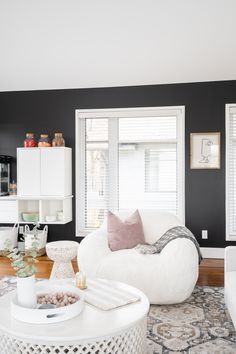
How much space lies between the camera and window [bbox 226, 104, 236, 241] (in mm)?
5238

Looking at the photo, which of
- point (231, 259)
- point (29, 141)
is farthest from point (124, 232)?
point (29, 141)

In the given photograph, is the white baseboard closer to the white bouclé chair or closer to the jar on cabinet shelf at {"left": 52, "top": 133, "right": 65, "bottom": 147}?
the white bouclé chair

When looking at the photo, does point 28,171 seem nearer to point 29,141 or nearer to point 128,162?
point 29,141

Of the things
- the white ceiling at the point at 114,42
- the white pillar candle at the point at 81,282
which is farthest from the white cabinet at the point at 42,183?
the white pillar candle at the point at 81,282

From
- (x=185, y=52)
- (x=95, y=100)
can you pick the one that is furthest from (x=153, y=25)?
(x=95, y=100)

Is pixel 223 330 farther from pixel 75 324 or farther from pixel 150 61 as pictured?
pixel 150 61

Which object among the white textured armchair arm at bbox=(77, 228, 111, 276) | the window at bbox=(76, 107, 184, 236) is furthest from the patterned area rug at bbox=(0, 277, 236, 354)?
the window at bbox=(76, 107, 184, 236)

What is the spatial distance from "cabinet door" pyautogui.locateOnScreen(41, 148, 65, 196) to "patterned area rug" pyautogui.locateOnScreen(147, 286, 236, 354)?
2610mm

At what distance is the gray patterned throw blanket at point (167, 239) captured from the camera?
3.57 m

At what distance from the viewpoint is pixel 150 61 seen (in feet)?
15.9

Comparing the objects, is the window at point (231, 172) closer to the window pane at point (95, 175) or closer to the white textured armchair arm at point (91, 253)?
the window pane at point (95, 175)

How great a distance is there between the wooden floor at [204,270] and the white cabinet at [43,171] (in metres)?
1.04

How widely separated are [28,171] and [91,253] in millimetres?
2369

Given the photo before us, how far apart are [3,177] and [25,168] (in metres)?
0.49
